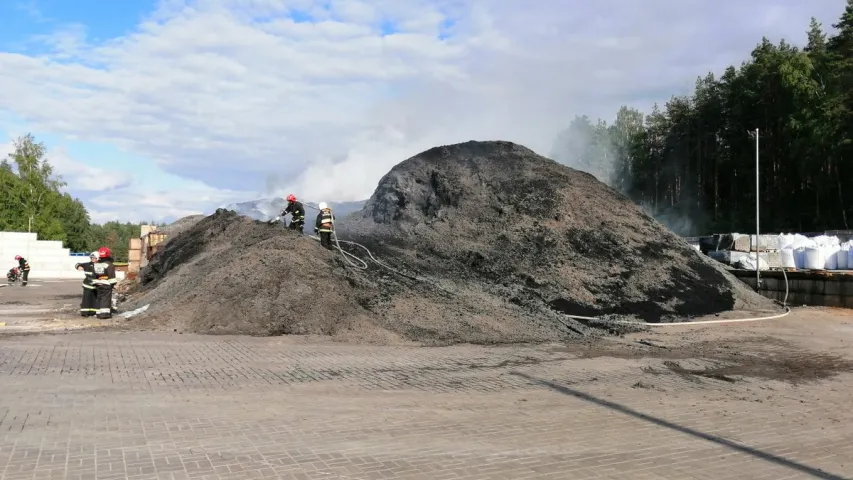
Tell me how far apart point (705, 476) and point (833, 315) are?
1491 cm

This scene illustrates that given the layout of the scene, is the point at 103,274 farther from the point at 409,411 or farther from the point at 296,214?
the point at 409,411

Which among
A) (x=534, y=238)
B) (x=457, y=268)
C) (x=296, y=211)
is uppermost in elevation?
(x=296, y=211)

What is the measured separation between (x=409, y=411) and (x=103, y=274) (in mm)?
10012

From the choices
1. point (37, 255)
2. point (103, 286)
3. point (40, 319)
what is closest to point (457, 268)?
point (103, 286)

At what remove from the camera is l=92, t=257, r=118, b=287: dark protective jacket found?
13.7 m

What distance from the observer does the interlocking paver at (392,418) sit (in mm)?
4793

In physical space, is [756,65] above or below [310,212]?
above

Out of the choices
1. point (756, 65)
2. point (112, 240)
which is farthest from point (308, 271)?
point (112, 240)

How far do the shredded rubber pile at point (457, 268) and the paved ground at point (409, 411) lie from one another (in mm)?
1146

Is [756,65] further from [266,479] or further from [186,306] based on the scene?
[266,479]

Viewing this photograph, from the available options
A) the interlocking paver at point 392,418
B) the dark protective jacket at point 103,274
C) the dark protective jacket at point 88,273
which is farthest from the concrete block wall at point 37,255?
the interlocking paver at point 392,418

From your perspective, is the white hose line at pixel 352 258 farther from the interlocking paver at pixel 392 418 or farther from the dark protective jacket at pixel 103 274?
the dark protective jacket at pixel 103 274

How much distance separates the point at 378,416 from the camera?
6285mm

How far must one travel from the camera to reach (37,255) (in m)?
46.8
